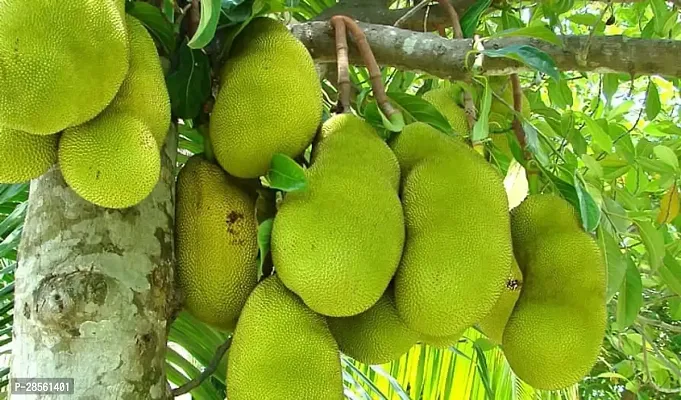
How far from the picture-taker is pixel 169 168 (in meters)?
0.86

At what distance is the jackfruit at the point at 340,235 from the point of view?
763 millimetres

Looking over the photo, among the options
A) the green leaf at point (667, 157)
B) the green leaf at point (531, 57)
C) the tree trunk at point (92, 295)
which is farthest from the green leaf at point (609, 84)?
the tree trunk at point (92, 295)

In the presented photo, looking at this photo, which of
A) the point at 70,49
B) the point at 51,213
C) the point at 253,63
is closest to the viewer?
the point at 70,49

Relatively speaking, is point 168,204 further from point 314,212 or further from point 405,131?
point 405,131

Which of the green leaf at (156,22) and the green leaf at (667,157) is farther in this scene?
the green leaf at (667,157)

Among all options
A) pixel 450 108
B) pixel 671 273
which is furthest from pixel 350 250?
pixel 671 273

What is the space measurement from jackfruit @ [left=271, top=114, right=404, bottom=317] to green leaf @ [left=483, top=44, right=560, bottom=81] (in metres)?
0.19

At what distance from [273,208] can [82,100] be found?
29 cm

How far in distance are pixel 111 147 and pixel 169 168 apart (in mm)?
149

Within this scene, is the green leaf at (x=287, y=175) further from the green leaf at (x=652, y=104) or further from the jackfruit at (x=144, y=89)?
the green leaf at (x=652, y=104)

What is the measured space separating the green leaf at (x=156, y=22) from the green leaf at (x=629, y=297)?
71cm

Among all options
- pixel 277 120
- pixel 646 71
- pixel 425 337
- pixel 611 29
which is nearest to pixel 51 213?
pixel 277 120

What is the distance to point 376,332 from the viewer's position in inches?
33.8

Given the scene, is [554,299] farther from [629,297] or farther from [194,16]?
[194,16]
